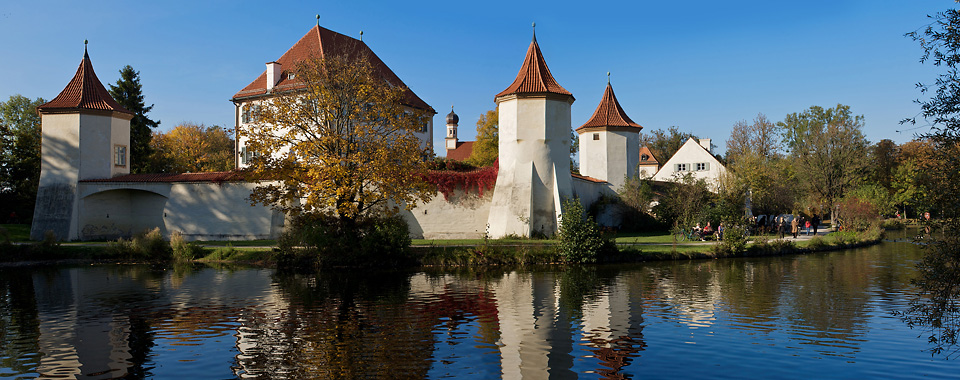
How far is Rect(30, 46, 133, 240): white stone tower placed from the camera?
31.2 meters

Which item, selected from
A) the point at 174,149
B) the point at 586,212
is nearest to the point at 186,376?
the point at 586,212

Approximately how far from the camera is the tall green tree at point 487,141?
4572cm

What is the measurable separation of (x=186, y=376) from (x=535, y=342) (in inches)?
207

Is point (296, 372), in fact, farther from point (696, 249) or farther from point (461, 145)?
point (461, 145)

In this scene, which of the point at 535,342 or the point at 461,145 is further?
the point at 461,145

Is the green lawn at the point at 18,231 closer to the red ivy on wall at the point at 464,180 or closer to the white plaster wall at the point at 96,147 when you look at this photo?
the white plaster wall at the point at 96,147

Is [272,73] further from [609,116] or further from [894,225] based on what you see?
[894,225]

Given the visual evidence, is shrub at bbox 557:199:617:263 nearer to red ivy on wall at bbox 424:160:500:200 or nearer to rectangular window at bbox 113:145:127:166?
red ivy on wall at bbox 424:160:500:200

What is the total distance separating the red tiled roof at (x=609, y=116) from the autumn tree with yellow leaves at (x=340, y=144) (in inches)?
728

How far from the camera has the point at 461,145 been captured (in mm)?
72000

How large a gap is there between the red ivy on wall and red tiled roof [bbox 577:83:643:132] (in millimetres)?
11350

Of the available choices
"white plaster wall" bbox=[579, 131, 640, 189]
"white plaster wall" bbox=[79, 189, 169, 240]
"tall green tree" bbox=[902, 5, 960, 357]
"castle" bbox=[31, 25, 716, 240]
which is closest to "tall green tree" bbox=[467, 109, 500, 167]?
"white plaster wall" bbox=[579, 131, 640, 189]

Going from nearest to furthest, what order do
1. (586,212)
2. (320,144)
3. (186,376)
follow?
(186,376) < (320,144) < (586,212)

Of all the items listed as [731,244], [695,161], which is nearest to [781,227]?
[731,244]
